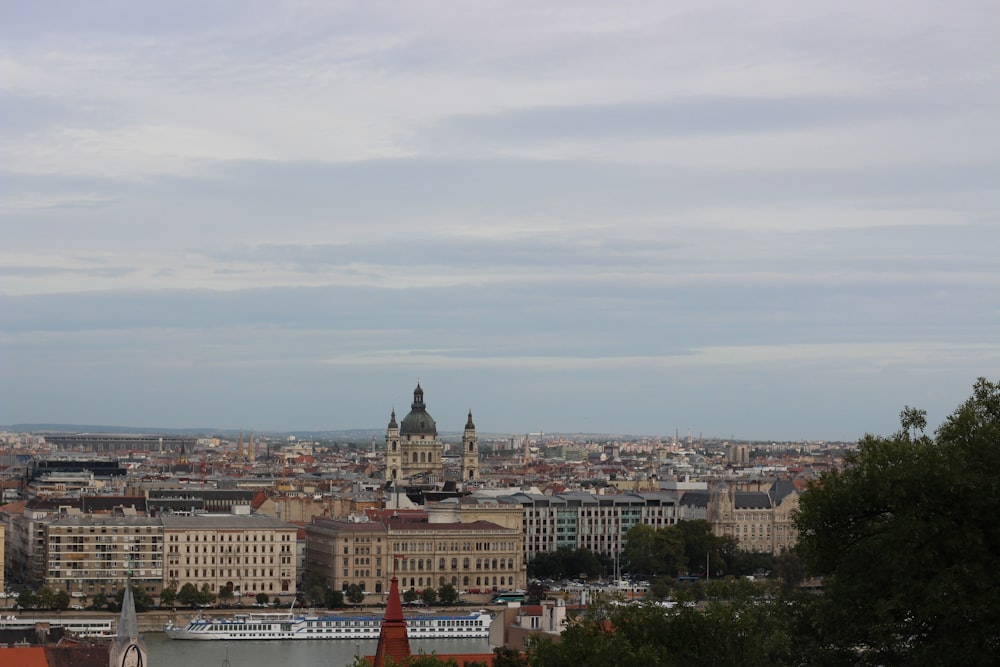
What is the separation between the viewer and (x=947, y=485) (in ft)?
52.7

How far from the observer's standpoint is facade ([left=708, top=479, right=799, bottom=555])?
71312mm

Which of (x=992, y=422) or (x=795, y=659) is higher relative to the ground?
(x=992, y=422)

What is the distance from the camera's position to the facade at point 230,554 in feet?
193

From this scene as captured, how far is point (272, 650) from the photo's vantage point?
154ft

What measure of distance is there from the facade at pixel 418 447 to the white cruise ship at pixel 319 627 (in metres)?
40.4

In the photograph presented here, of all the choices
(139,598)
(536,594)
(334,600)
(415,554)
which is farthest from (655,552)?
(139,598)

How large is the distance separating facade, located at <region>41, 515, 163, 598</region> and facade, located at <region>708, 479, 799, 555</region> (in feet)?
69.1

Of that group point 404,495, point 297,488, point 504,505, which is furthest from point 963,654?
point 297,488

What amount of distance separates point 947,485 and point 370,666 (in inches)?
257

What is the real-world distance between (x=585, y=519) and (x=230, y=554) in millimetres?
15400

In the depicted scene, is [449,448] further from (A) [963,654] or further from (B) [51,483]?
(A) [963,654]

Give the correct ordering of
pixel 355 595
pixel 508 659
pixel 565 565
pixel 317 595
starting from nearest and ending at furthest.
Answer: pixel 508 659 < pixel 317 595 < pixel 355 595 < pixel 565 565

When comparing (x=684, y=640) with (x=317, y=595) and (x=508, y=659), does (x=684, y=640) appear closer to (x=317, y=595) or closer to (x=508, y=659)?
(x=508, y=659)

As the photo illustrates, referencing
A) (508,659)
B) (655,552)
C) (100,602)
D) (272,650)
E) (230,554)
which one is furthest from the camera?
(655,552)
